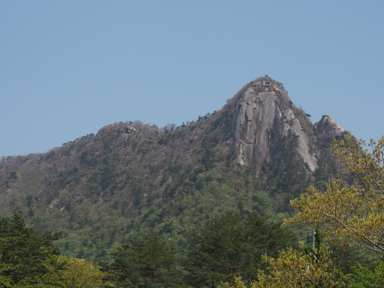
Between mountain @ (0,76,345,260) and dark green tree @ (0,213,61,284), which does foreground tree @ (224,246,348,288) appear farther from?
mountain @ (0,76,345,260)

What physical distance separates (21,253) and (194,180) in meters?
115

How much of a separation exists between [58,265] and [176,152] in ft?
474

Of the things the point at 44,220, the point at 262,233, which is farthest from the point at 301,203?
the point at 44,220

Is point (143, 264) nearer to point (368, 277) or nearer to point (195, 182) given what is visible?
point (368, 277)

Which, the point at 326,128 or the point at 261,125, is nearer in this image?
the point at 261,125

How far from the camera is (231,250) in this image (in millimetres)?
46312

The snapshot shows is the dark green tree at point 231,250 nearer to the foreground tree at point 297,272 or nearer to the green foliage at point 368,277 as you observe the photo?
the green foliage at point 368,277

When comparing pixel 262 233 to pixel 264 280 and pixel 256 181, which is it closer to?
pixel 264 280

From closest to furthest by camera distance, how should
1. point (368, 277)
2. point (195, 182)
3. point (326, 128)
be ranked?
point (368, 277) < point (195, 182) < point (326, 128)

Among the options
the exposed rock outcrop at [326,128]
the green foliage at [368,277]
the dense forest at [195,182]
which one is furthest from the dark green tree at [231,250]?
the exposed rock outcrop at [326,128]

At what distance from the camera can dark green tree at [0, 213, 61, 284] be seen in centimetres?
3975

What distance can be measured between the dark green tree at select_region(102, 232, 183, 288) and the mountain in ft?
227

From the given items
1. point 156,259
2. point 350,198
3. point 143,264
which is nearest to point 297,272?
point 350,198

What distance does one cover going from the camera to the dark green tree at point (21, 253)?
39750mm
